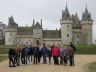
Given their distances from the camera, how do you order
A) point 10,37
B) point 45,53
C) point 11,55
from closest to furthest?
point 11,55 < point 45,53 < point 10,37

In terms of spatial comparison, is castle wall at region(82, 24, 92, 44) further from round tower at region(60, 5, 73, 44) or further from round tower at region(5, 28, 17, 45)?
round tower at region(5, 28, 17, 45)

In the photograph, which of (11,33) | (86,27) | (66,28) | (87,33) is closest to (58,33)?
(66,28)

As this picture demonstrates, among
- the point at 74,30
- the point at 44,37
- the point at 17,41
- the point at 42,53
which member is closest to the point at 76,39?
the point at 74,30

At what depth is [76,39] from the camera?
11162 centimetres

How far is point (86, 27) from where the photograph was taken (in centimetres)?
11000

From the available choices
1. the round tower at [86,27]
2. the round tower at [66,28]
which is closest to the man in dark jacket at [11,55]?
the round tower at [86,27]

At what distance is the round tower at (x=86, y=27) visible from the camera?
108 metres

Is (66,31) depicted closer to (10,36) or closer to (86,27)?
(86,27)

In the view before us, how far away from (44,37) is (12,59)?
289 ft

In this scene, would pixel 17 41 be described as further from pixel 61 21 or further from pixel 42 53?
pixel 42 53

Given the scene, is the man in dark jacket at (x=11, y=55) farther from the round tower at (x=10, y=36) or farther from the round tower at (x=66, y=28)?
the round tower at (x=10, y=36)

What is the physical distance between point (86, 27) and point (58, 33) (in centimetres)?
961

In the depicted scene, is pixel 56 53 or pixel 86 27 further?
pixel 86 27

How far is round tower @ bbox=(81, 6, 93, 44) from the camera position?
108 metres
